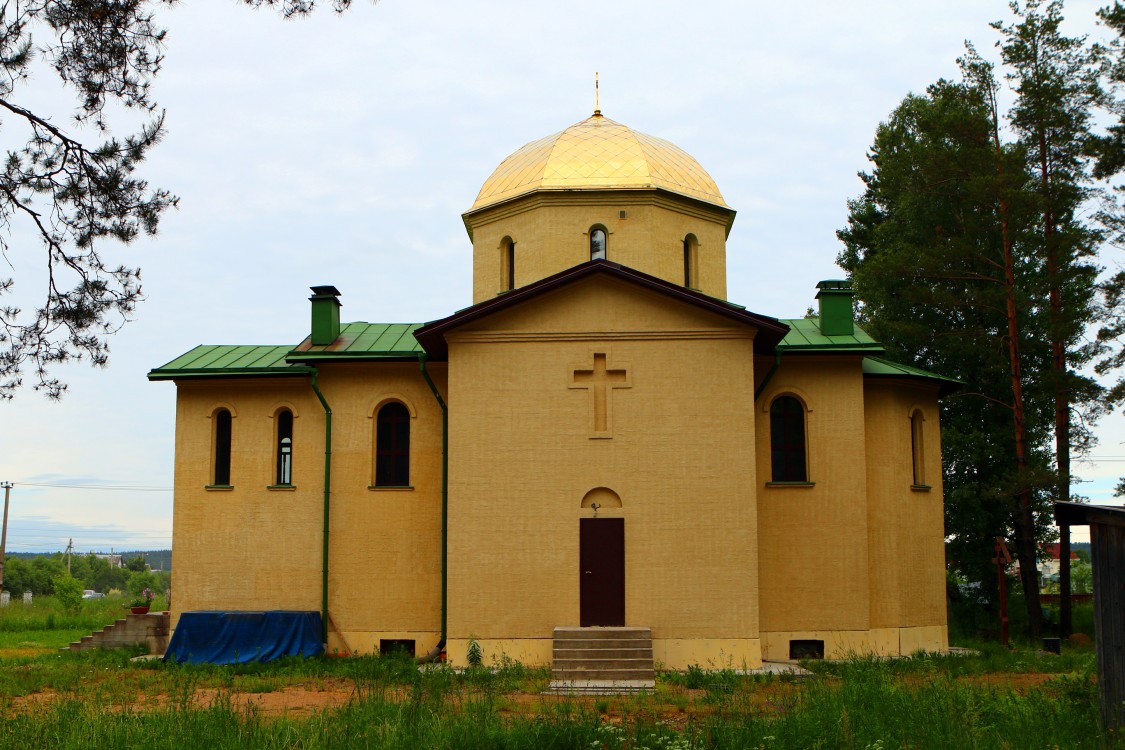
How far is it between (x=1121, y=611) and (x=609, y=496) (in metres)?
8.33

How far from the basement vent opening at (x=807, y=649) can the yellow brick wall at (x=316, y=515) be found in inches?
245

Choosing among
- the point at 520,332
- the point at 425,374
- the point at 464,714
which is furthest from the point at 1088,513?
the point at 425,374

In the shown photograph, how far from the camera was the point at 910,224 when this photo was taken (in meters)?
26.4

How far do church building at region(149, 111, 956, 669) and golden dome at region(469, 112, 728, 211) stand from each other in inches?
2.7

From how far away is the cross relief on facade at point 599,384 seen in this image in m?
16.8

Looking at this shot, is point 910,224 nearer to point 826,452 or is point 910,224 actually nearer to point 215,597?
point 826,452

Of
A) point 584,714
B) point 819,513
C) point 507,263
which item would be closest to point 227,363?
point 507,263

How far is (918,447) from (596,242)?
7262mm

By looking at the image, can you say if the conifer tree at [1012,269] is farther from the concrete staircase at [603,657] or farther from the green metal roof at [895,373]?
the concrete staircase at [603,657]

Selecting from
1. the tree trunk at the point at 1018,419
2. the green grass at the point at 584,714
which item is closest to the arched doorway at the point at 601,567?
the green grass at the point at 584,714

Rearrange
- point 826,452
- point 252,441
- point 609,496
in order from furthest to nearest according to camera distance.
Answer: point 252,441
point 826,452
point 609,496

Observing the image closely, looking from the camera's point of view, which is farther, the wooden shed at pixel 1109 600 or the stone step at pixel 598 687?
the stone step at pixel 598 687

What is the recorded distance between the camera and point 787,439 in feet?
59.4

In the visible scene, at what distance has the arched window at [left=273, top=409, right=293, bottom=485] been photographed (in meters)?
19.1
